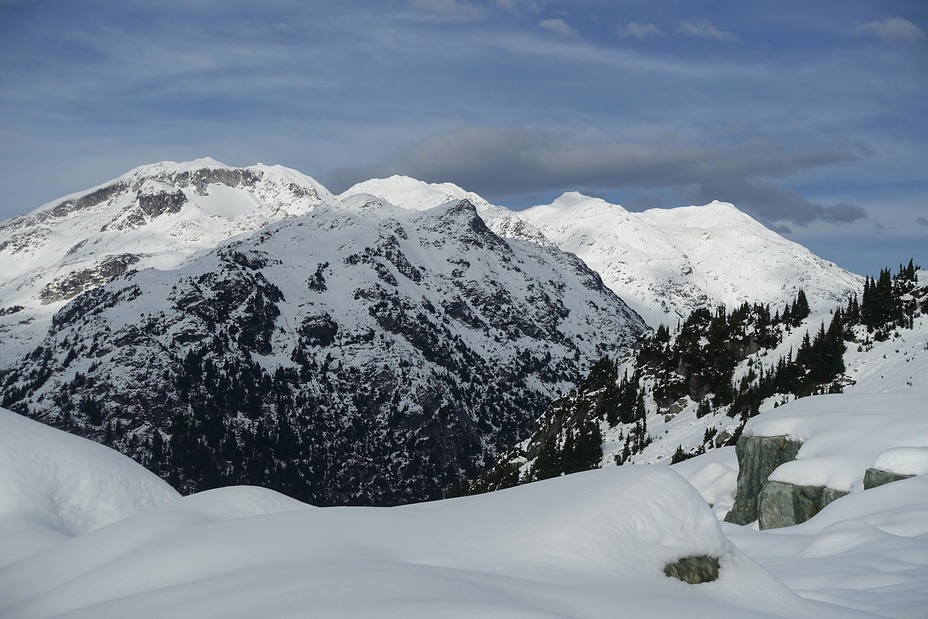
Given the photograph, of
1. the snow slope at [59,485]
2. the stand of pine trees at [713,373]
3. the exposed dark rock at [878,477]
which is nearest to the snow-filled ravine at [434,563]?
the snow slope at [59,485]

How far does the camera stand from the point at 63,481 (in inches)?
995

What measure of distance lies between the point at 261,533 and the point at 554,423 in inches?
5152

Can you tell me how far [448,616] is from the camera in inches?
486

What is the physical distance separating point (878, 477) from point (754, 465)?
12.0 m

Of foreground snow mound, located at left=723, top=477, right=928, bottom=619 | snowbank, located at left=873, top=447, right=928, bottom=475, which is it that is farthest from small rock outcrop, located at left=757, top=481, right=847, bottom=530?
foreground snow mound, located at left=723, top=477, right=928, bottom=619

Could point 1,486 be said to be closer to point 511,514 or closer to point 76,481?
point 76,481

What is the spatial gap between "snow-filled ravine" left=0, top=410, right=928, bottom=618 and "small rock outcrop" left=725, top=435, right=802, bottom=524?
66.7ft

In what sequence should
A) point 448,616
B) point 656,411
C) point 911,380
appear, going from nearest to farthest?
point 448,616 < point 911,380 < point 656,411

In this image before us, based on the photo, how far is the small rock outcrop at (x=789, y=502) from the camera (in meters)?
37.2

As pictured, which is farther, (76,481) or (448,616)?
(76,481)

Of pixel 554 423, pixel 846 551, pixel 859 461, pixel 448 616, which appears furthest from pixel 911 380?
pixel 554 423

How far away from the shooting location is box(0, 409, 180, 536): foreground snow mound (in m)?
24.0

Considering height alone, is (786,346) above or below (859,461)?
above

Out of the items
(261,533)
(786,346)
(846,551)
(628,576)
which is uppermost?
(786,346)
